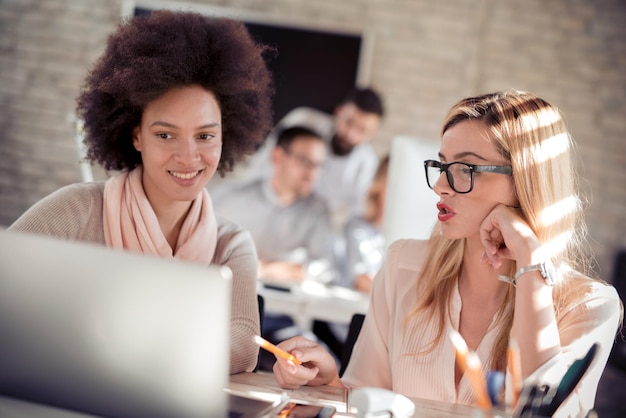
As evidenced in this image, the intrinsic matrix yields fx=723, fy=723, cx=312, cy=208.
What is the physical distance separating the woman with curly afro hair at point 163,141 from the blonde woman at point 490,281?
32cm

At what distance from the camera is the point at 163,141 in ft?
5.73

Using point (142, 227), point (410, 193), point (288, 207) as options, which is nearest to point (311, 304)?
point (410, 193)

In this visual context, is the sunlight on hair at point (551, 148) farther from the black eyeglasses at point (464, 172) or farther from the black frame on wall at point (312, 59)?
the black frame on wall at point (312, 59)

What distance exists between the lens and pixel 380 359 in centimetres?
168

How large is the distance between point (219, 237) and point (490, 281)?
0.67 metres

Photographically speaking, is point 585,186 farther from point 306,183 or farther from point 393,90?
point 306,183

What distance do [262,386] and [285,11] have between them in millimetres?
3718

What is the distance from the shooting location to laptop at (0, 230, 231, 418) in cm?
88

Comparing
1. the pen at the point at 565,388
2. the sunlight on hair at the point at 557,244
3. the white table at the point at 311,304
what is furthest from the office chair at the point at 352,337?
the white table at the point at 311,304

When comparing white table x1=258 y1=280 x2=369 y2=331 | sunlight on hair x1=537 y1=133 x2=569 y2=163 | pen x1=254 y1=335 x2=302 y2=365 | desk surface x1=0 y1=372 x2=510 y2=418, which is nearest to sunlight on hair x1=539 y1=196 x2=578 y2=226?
sunlight on hair x1=537 y1=133 x2=569 y2=163

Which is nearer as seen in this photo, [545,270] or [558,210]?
[545,270]

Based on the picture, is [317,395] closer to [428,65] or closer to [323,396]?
[323,396]

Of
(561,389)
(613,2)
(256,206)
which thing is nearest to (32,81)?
(256,206)

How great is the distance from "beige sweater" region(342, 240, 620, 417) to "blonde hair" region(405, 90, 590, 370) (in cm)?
3
